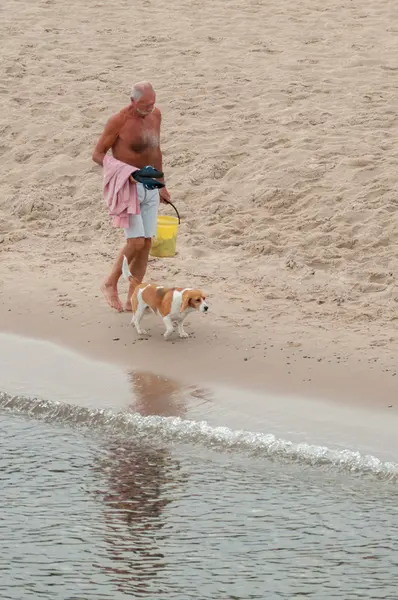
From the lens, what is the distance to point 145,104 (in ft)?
30.9

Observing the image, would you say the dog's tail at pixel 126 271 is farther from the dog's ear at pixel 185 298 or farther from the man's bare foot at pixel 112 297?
the dog's ear at pixel 185 298

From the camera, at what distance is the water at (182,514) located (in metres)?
6.66

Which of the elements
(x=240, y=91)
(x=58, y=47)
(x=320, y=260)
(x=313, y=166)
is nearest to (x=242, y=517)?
(x=320, y=260)

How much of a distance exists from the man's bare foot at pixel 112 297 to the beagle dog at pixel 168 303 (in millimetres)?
414

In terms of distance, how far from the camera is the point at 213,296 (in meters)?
10.3

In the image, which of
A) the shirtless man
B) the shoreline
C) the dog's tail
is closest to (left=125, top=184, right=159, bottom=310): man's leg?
the shirtless man

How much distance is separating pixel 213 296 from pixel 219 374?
1.38 m

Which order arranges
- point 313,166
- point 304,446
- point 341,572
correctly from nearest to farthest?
point 341,572 → point 304,446 → point 313,166

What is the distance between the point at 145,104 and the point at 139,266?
1.24m

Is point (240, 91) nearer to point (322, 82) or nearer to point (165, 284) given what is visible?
point (322, 82)

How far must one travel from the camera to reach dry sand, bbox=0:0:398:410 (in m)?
9.54

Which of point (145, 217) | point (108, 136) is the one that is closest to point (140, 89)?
point (108, 136)

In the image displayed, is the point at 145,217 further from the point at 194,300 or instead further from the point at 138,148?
the point at 194,300

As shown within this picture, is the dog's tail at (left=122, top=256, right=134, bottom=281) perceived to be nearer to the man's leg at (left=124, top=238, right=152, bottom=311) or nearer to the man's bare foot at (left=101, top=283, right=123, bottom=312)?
the man's leg at (left=124, top=238, right=152, bottom=311)
